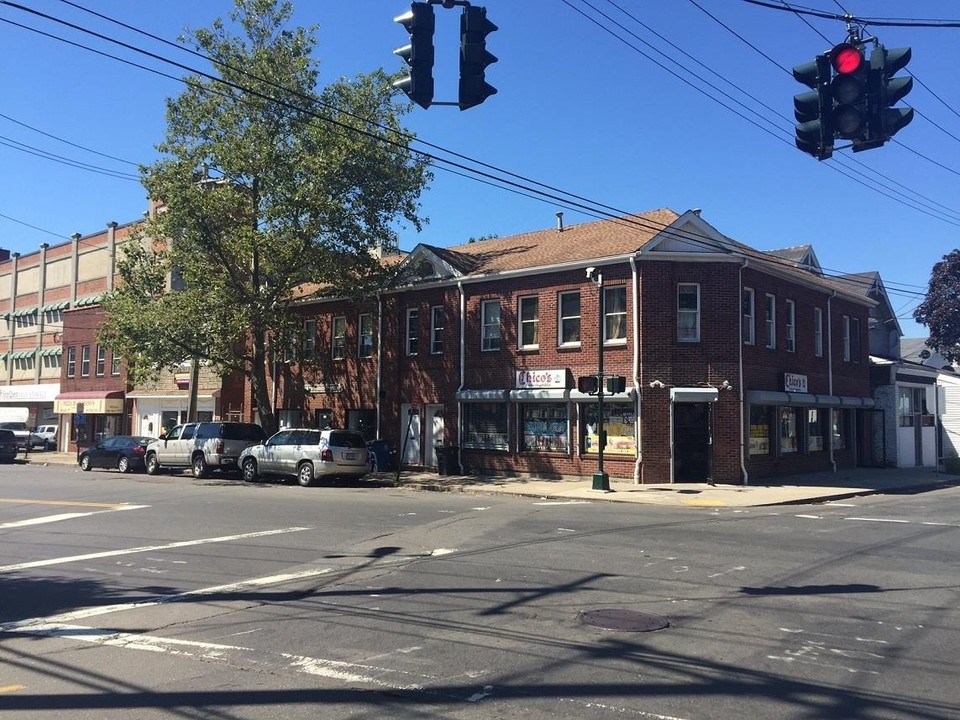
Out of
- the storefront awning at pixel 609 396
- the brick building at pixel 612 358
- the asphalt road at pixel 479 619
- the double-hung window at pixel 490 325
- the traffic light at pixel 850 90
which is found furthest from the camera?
the double-hung window at pixel 490 325

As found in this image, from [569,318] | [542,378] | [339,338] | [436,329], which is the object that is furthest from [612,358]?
[339,338]

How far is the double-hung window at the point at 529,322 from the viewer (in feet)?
82.7

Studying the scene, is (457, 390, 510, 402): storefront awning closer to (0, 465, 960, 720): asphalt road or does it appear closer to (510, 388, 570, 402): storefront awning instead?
(510, 388, 570, 402): storefront awning

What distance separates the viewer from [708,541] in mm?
11891

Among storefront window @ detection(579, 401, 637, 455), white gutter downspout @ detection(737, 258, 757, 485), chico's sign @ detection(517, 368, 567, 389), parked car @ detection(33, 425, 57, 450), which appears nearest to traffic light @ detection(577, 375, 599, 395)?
storefront window @ detection(579, 401, 637, 455)

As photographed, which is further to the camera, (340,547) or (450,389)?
(450,389)

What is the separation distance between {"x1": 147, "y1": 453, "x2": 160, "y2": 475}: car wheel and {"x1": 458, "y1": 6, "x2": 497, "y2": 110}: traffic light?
77.8ft

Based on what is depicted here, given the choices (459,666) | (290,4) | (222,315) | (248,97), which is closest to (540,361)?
(222,315)

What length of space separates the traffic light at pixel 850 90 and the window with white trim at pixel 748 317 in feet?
50.9

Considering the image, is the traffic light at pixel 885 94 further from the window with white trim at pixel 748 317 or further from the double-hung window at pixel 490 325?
the double-hung window at pixel 490 325

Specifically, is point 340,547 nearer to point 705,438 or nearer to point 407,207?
point 705,438

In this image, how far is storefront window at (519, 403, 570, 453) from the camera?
24297mm

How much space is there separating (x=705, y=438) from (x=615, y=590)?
15.0 m

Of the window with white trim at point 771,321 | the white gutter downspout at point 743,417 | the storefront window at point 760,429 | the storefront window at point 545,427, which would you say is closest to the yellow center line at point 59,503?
the storefront window at point 545,427
